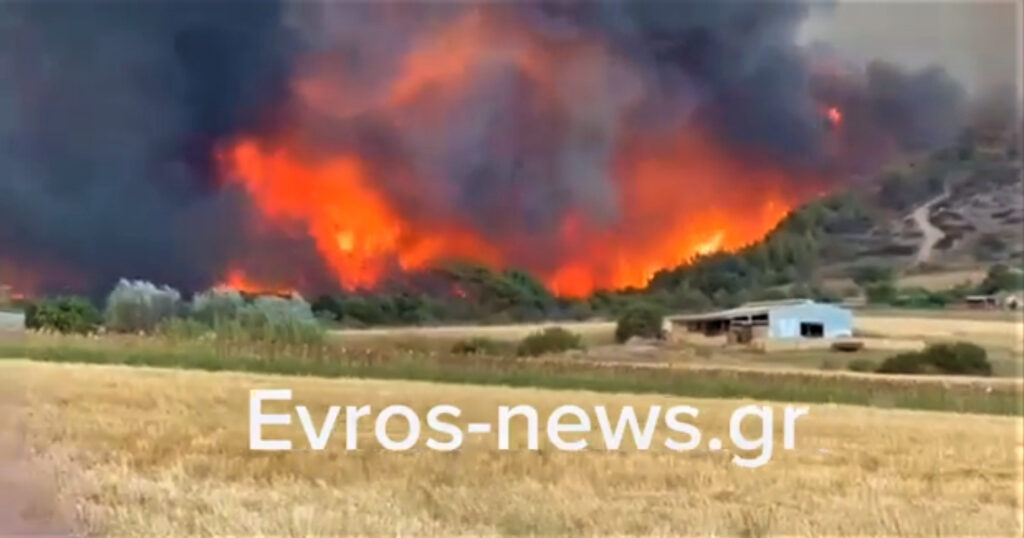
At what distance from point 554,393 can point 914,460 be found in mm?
931

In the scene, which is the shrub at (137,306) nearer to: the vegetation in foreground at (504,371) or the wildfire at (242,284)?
the vegetation in foreground at (504,371)

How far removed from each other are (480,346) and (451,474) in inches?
12.9

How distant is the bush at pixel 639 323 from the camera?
3.63 metres

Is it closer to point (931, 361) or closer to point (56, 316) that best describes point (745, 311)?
point (931, 361)

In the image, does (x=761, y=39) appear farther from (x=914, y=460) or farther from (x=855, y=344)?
(x=914, y=460)

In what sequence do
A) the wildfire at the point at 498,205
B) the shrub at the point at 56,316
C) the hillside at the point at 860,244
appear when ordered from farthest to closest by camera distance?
the hillside at the point at 860,244
the wildfire at the point at 498,205
the shrub at the point at 56,316

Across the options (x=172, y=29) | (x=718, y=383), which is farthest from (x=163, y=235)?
(x=718, y=383)

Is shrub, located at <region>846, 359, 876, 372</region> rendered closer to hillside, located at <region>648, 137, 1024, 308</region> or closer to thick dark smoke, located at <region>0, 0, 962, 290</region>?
hillside, located at <region>648, 137, 1024, 308</region>

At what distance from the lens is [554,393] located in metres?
3.58

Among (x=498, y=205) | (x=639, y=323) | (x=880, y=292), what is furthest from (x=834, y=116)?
(x=498, y=205)

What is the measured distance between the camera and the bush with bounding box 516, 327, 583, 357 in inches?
142

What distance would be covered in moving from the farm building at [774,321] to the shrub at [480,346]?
45 cm

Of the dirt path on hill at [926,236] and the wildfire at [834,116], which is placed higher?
the wildfire at [834,116]

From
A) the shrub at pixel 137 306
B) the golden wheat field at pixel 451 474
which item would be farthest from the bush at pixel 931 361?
the shrub at pixel 137 306
